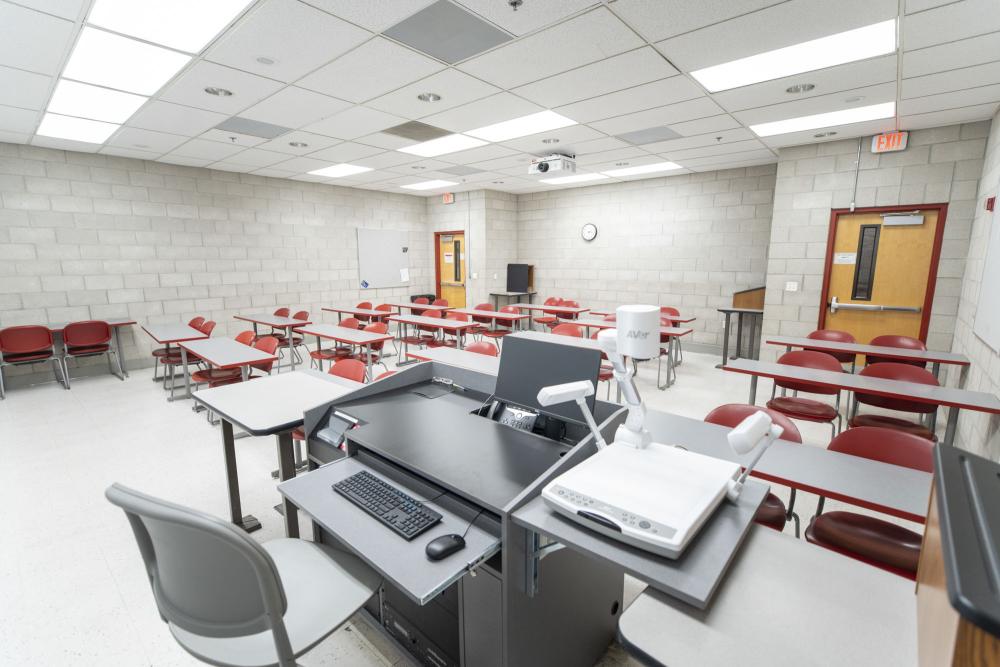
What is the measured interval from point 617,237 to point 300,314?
561 cm

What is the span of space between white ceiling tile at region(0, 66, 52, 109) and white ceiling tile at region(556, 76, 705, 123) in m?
4.11

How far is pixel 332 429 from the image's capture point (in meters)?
1.97

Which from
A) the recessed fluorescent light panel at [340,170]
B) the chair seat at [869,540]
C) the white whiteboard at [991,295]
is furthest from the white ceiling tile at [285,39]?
the white whiteboard at [991,295]

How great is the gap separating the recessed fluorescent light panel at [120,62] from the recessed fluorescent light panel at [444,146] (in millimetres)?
2538

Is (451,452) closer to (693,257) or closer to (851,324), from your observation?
(851,324)

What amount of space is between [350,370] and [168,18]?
2296 mm

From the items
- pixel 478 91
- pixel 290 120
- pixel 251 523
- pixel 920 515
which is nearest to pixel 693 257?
pixel 478 91

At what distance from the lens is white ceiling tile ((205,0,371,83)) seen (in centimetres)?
250

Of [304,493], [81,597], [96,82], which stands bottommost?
[81,597]

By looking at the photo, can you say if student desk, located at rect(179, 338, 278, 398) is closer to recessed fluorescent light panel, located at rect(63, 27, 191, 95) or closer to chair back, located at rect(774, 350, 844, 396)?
recessed fluorescent light panel, located at rect(63, 27, 191, 95)

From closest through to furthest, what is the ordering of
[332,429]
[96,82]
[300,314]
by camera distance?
[332,429] → [96,82] → [300,314]

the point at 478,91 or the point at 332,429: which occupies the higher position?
the point at 478,91

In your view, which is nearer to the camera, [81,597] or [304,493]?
[304,493]

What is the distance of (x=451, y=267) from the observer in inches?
386
